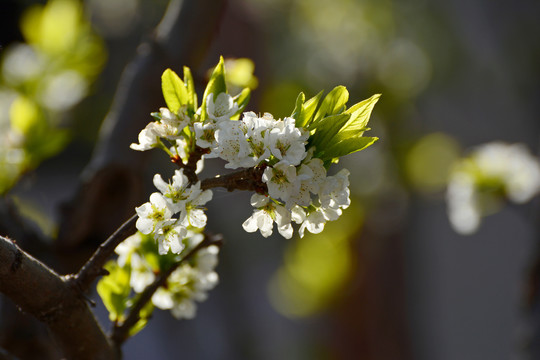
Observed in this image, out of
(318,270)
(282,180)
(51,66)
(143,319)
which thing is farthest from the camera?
(318,270)

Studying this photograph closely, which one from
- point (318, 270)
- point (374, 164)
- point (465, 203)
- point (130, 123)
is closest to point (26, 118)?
point (130, 123)

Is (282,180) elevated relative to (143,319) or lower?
elevated

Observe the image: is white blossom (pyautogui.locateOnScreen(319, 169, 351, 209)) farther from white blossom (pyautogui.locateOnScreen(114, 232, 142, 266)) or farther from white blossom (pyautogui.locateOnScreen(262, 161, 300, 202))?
white blossom (pyautogui.locateOnScreen(114, 232, 142, 266))

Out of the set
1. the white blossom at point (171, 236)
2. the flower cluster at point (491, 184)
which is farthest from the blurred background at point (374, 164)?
the white blossom at point (171, 236)

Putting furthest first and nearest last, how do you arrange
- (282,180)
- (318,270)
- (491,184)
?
(318,270) → (491,184) → (282,180)

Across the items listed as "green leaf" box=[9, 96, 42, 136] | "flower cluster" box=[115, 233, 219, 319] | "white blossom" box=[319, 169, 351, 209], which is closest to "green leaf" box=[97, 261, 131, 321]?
"flower cluster" box=[115, 233, 219, 319]

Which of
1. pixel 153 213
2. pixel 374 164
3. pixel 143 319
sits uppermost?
pixel 374 164

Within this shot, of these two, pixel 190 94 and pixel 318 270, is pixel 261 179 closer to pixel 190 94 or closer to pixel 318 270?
pixel 190 94
